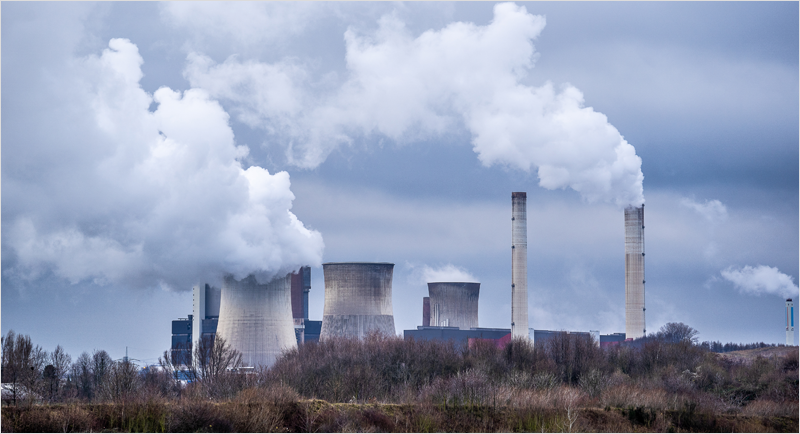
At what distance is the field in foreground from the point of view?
12016mm

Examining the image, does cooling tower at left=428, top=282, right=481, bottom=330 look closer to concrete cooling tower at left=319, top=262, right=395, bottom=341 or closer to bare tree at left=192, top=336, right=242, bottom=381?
concrete cooling tower at left=319, top=262, right=395, bottom=341

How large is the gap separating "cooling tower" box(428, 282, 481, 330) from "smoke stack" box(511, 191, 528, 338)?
4.91 metres

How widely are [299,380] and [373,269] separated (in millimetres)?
9167

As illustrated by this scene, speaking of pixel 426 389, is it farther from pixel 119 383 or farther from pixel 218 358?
pixel 218 358

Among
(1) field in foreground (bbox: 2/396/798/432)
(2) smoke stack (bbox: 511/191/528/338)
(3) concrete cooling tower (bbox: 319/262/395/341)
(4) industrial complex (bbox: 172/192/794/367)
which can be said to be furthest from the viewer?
(2) smoke stack (bbox: 511/191/528/338)

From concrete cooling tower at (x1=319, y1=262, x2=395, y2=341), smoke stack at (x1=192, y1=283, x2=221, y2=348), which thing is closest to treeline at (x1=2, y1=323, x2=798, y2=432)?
concrete cooling tower at (x1=319, y1=262, x2=395, y2=341)

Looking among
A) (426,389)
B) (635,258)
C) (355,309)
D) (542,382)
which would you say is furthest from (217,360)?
(635,258)

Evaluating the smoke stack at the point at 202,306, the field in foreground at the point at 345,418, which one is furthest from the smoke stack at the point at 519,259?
the field in foreground at the point at 345,418

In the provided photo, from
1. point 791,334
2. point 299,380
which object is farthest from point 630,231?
point 299,380

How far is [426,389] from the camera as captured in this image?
15773 millimetres

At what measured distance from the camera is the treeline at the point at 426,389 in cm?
1280

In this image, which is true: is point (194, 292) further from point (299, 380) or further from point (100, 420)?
point (100, 420)

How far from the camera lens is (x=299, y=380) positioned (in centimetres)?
2067

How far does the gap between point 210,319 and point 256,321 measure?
12935 millimetres
